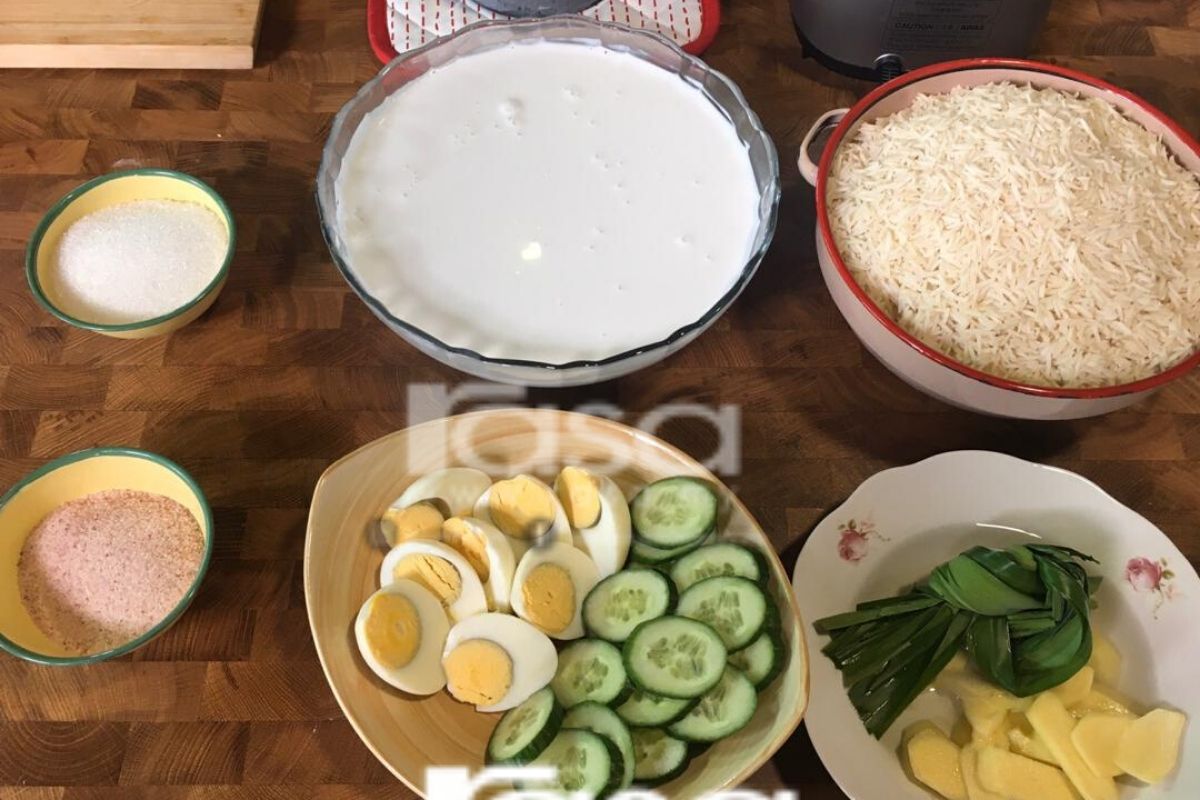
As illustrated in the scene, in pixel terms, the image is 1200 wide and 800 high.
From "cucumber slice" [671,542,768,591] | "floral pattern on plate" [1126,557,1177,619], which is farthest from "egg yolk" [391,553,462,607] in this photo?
"floral pattern on plate" [1126,557,1177,619]

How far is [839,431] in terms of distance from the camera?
146 cm

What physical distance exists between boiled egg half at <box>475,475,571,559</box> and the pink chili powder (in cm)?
40

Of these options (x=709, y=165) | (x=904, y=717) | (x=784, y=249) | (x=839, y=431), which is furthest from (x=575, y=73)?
(x=904, y=717)

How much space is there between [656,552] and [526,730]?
0.27m

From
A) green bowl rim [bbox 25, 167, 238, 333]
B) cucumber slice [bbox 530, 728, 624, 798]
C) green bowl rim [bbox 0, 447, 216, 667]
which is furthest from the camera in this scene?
green bowl rim [bbox 25, 167, 238, 333]

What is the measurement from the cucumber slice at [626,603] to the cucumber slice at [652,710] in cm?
8

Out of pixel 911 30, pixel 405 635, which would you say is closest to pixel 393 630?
pixel 405 635

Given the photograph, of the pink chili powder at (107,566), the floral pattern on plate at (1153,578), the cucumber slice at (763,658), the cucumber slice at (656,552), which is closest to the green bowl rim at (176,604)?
the pink chili powder at (107,566)

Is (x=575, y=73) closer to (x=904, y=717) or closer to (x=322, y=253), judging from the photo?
(x=322, y=253)

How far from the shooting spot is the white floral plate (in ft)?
3.85

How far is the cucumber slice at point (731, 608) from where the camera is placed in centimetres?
113

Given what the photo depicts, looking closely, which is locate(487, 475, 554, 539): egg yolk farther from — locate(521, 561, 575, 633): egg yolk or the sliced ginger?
the sliced ginger

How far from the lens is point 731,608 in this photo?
115 centimetres

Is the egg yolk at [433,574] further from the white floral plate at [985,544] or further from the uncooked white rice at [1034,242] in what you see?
the uncooked white rice at [1034,242]
